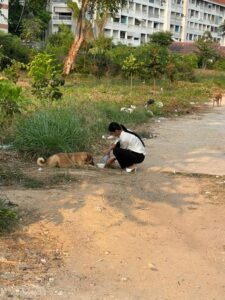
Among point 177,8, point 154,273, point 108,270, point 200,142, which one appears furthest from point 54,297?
point 177,8

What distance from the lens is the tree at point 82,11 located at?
23.8m

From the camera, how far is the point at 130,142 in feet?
27.8

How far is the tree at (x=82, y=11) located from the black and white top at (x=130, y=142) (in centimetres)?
1616

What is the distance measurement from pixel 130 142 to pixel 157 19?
7744 centimetres

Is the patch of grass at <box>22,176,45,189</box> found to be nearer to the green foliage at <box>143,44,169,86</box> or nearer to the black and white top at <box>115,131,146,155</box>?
the black and white top at <box>115,131,146,155</box>

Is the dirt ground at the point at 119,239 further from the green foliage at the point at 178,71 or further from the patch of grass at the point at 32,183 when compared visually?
the green foliage at the point at 178,71

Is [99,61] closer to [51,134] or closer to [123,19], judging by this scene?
[51,134]

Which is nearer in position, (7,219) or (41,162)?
(7,219)

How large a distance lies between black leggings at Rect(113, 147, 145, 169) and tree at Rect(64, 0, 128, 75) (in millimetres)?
16300

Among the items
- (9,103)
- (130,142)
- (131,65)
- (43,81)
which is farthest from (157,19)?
(130,142)

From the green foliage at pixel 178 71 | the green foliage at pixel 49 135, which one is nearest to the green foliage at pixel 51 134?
the green foliage at pixel 49 135

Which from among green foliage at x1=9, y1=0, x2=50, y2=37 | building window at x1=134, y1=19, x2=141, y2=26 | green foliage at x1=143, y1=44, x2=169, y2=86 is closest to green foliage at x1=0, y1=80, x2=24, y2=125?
green foliage at x1=9, y1=0, x2=50, y2=37

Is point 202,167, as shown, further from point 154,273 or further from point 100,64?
point 100,64

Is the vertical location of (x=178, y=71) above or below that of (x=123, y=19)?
below
